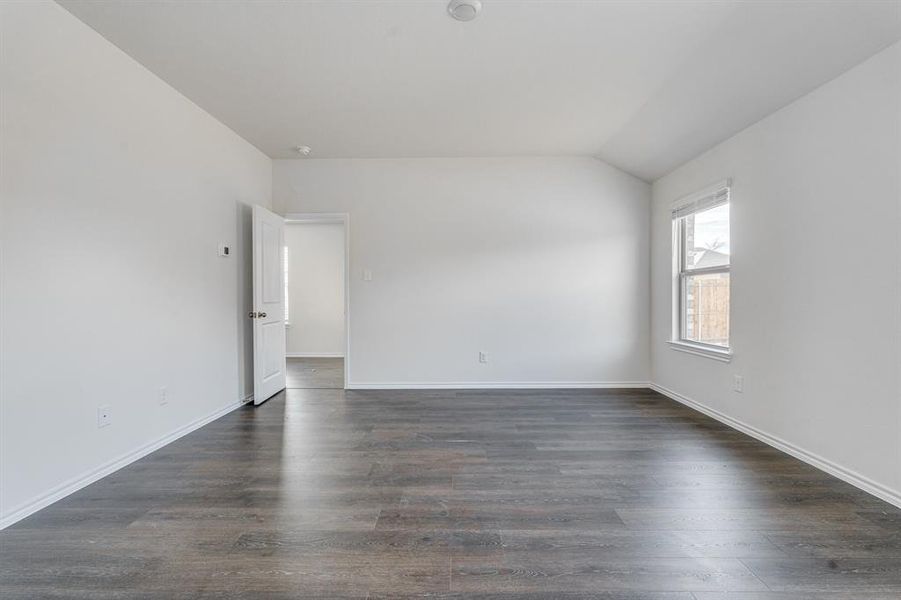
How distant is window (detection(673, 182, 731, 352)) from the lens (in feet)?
11.0

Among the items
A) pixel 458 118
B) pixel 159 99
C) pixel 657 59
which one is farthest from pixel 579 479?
pixel 159 99

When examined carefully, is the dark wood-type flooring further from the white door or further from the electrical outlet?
the white door

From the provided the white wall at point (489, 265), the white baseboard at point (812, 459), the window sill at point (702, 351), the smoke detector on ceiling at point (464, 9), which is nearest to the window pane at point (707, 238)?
the white wall at point (489, 265)

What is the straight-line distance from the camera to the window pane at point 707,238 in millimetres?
3346

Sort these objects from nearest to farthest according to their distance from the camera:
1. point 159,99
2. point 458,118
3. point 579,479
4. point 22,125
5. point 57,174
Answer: point 22,125 → point 57,174 → point 579,479 → point 159,99 → point 458,118

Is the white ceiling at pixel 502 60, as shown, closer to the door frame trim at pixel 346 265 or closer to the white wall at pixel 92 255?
the white wall at pixel 92 255

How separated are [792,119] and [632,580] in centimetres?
295

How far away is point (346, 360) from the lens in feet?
14.7

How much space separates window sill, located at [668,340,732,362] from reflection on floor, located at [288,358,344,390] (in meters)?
3.62

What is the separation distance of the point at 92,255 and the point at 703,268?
4.59 m

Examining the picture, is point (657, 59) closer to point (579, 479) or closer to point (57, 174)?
point (579, 479)

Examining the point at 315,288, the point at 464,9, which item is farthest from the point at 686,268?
the point at 315,288

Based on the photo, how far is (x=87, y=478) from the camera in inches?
87.4

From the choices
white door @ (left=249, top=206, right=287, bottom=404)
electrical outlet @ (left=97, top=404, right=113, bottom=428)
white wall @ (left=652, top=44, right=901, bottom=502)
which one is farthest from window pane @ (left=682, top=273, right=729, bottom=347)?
electrical outlet @ (left=97, top=404, right=113, bottom=428)
